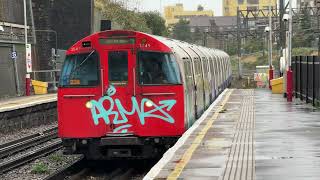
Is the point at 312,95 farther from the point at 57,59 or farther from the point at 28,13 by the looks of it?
the point at 28,13

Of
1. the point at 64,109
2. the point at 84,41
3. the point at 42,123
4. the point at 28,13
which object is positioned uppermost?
the point at 28,13

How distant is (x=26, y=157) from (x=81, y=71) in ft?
12.0

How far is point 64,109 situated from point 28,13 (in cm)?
3324

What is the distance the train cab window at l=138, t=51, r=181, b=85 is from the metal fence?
8666 mm

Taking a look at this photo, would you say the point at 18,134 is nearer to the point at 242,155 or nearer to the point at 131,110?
the point at 131,110

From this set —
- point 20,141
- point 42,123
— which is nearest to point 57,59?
point 42,123

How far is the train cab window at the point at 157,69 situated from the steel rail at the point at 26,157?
12.6ft

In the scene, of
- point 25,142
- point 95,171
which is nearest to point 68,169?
point 95,171

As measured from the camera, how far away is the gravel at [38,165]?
12883 millimetres

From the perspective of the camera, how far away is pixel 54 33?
46531mm

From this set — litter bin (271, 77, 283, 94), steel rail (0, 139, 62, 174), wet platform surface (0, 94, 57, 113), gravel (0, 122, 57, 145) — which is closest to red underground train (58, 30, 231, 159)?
steel rail (0, 139, 62, 174)

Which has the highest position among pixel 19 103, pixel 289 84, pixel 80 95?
pixel 80 95

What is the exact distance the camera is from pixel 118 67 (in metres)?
12.3

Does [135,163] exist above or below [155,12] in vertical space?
below
